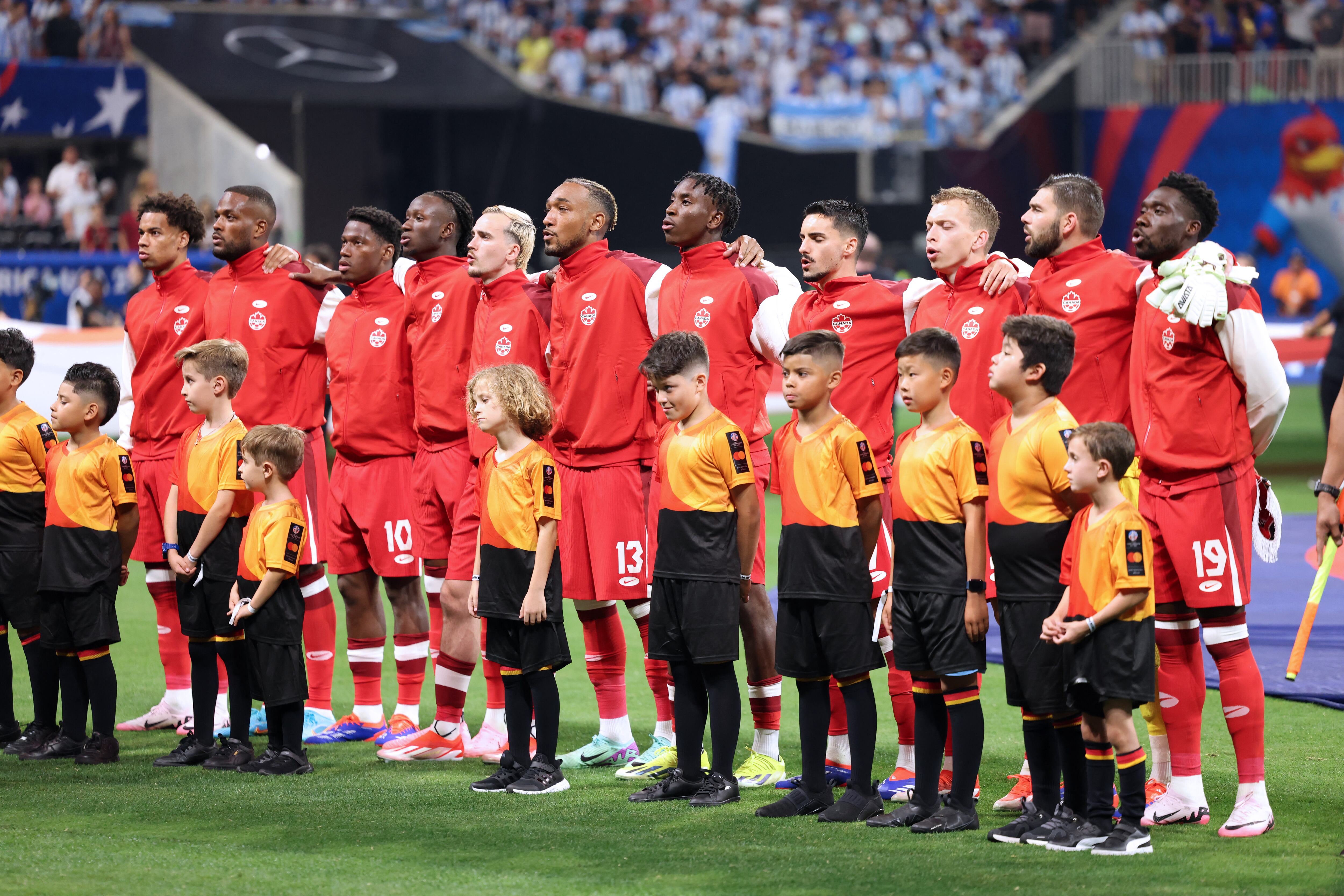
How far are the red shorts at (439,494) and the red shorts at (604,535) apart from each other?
1.84ft

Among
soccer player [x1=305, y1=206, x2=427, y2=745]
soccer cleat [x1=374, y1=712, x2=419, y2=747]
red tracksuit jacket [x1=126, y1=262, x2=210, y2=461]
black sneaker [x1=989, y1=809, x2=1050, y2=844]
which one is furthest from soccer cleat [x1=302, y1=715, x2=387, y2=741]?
black sneaker [x1=989, y1=809, x2=1050, y2=844]

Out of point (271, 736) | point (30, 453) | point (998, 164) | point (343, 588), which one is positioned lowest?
point (271, 736)

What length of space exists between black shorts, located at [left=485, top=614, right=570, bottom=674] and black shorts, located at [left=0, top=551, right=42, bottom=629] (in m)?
2.18

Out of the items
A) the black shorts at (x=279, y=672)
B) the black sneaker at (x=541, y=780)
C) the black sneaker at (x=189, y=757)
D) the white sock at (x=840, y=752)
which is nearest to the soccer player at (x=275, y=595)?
the black shorts at (x=279, y=672)

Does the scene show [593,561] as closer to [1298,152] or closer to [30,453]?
[30,453]

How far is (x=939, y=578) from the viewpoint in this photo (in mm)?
5215

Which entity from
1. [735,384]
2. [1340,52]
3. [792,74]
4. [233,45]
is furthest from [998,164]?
[735,384]

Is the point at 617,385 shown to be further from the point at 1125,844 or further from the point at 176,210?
the point at 1125,844

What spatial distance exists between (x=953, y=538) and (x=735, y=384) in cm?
140

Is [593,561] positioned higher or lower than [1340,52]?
lower

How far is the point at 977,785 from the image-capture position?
5.54m

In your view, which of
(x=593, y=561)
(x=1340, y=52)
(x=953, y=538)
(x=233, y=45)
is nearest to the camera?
(x=953, y=538)

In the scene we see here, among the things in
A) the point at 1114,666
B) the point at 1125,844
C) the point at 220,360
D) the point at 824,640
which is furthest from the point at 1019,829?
the point at 220,360

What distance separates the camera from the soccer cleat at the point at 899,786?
5.77m
